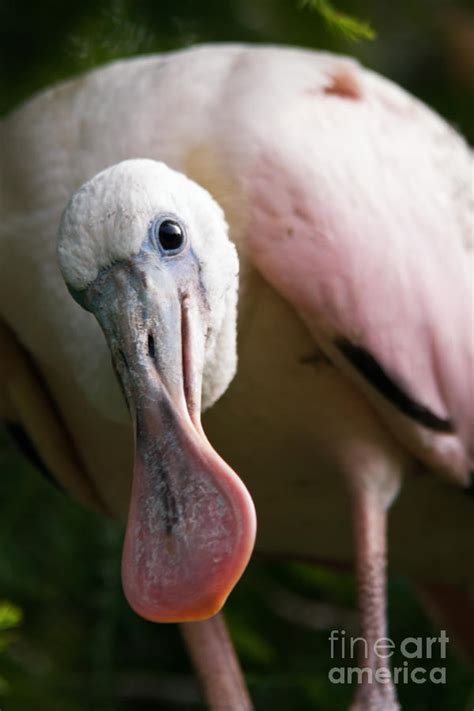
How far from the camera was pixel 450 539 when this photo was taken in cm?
456

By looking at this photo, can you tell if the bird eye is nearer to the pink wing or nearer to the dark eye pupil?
the dark eye pupil

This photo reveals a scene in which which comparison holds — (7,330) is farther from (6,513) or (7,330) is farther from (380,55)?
(380,55)

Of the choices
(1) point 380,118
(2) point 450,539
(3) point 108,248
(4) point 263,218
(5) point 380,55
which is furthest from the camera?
(5) point 380,55

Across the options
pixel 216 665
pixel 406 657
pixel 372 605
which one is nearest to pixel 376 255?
pixel 372 605

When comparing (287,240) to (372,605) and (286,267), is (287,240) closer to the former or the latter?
(286,267)

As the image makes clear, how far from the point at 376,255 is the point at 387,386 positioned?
30cm

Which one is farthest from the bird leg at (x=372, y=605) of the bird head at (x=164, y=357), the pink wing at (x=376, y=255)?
the bird head at (x=164, y=357)

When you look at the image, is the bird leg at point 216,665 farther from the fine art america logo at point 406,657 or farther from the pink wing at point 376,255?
the pink wing at point 376,255

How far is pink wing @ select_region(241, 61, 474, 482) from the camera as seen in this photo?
3613mm

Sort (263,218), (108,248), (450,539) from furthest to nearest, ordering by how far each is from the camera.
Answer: (450,539), (263,218), (108,248)

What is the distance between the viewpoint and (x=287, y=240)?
3.61 metres

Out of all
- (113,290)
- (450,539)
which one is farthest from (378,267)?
(450,539)

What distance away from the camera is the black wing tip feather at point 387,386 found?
3623 millimetres

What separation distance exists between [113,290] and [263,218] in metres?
0.65
